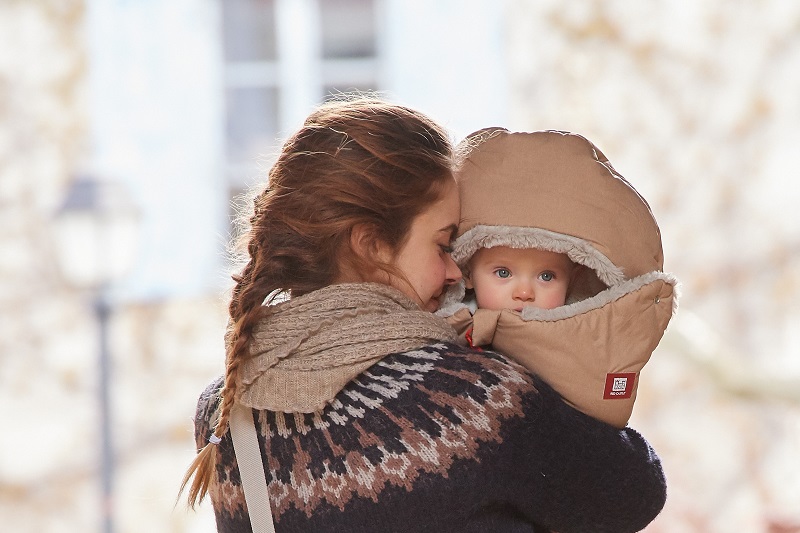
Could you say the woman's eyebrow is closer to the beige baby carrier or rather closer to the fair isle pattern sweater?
the beige baby carrier

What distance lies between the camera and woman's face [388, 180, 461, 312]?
4.34ft

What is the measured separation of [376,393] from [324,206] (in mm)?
243

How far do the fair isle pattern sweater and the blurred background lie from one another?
270 centimetres

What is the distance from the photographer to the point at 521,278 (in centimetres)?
145

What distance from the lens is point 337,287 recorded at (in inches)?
49.0

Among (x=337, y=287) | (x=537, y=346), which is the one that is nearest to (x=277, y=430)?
(x=337, y=287)

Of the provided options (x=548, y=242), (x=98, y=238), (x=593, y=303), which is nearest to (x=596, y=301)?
(x=593, y=303)

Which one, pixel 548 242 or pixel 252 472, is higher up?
pixel 548 242

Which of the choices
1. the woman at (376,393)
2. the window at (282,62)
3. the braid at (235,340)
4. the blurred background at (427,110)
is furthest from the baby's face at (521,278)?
the window at (282,62)

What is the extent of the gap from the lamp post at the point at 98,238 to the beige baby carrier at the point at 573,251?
2287 mm

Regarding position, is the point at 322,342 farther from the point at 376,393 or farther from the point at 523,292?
the point at 523,292

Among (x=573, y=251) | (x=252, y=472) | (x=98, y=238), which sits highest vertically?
(x=573, y=251)

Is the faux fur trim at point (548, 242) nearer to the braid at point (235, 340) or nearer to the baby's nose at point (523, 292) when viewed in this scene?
the baby's nose at point (523, 292)

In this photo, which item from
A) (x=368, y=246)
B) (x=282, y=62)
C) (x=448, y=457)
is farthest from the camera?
(x=282, y=62)
